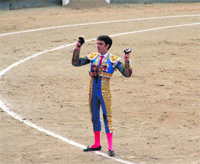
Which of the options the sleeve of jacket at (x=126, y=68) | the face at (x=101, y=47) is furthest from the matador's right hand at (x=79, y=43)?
the sleeve of jacket at (x=126, y=68)

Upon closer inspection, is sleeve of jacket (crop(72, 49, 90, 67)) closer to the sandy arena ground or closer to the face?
the face

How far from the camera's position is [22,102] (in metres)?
12.0

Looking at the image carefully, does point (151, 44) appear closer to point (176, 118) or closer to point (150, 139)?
point (176, 118)

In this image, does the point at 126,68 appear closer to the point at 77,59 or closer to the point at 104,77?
the point at 104,77

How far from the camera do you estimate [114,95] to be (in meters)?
12.7

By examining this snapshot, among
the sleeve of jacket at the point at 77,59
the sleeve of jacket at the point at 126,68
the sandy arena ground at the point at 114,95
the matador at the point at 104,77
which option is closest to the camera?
the sleeve of jacket at the point at 126,68

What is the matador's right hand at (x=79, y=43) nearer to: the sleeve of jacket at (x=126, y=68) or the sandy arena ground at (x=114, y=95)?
the sleeve of jacket at (x=126, y=68)

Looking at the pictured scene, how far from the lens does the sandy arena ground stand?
883 cm

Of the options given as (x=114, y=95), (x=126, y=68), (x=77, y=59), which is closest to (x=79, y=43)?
(x=77, y=59)

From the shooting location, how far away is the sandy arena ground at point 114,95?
348 inches

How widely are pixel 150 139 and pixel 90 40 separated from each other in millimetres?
10476

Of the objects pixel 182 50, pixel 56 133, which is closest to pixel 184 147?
pixel 56 133

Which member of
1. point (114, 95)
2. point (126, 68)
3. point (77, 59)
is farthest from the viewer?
point (114, 95)

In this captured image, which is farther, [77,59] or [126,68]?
[77,59]
